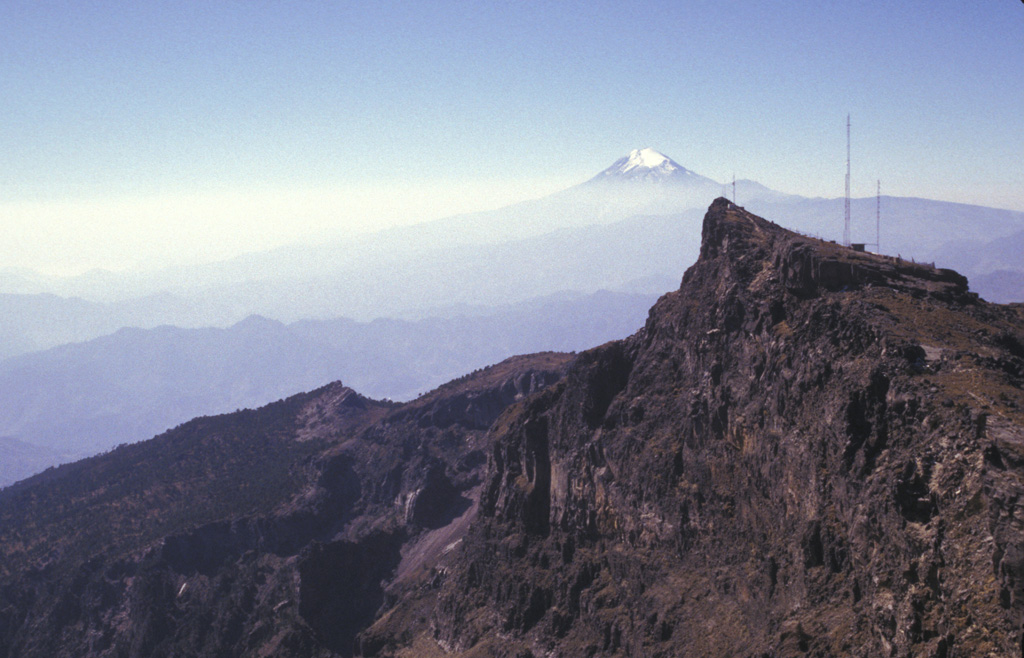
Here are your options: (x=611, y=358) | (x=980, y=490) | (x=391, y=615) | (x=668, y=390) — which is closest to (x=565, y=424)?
(x=611, y=358)

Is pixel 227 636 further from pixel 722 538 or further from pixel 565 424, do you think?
pixel 722 538

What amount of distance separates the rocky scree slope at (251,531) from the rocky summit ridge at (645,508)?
45 cm

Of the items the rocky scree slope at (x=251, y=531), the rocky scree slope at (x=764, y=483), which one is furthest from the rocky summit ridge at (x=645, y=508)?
the rocky scree slope at (x=251, y=531)

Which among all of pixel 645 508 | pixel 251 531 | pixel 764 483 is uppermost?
pixel 764 483

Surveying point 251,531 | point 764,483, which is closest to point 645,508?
point 764,483

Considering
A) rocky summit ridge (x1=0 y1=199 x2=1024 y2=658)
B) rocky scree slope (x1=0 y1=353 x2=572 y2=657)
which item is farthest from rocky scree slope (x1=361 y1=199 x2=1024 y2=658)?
rocky scree slope (x1=0 y1=353 x2=572 y2=657)

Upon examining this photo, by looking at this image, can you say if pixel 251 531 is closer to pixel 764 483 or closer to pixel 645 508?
pixel 645 508

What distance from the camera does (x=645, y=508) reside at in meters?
71.4

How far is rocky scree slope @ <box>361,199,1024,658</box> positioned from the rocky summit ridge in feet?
0.61

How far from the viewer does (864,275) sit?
57.1 metres

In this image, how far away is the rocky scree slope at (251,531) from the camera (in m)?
119

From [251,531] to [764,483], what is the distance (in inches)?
3915

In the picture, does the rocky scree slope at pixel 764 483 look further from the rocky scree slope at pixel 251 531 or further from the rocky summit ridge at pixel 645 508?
the rocky scree slope at pixel 251 531

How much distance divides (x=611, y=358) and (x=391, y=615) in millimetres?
42881
